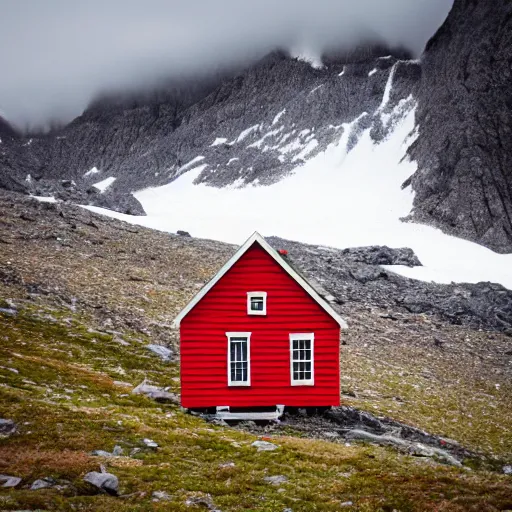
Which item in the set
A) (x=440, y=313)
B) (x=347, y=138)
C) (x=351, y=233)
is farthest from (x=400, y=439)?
(x=347, y=138)

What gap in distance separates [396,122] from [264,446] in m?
138

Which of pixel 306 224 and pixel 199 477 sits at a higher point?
pixel 306 224

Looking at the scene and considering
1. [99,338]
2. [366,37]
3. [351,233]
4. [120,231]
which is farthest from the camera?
[366,37]

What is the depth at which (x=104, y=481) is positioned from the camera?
16141 millimetres

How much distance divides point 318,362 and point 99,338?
14.9 m

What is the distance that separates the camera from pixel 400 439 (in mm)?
25000

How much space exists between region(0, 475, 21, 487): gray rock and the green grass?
0.28m

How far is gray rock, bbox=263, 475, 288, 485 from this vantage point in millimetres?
17781

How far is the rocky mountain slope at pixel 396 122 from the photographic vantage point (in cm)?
11306

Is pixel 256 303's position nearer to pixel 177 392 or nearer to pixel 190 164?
pixel 177 392

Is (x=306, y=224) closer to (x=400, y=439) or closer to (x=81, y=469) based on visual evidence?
(x=400, y=439)

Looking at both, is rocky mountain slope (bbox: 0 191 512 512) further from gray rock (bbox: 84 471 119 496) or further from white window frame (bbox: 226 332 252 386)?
white window frame (bbox: 226 332 252 386)

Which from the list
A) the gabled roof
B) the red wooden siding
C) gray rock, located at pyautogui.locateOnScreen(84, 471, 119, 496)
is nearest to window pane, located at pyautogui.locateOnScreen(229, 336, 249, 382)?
the red wooden siding

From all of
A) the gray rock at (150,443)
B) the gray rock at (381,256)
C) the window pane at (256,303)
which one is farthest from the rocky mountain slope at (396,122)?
the gray rock at (150,443)
